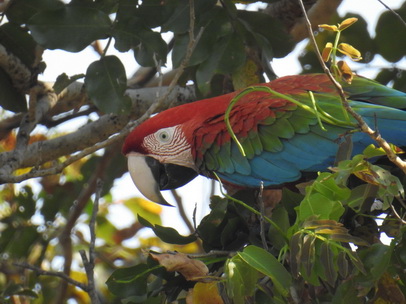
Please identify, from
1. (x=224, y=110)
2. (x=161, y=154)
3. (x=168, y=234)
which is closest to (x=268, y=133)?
(x=224, y=110)

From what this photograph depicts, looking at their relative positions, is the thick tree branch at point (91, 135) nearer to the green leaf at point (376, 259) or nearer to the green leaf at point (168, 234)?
the green leaf at point (168, 234)

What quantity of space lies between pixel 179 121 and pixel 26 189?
90 cm

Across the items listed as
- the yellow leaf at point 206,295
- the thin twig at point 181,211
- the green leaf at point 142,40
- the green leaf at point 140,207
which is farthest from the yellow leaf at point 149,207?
the yellow leaf at point 206,295

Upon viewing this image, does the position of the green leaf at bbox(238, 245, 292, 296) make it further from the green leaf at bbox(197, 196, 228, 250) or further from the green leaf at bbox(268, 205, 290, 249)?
the green leaf at bbox(197, 196, 228, 250)

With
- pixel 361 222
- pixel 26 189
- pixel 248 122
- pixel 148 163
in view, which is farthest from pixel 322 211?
pixel 26 189

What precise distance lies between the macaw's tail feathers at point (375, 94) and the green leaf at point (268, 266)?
2.73 ft

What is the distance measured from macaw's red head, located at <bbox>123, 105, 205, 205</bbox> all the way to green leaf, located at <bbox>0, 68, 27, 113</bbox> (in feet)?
1.08

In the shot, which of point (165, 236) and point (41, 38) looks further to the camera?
point (41, 38)

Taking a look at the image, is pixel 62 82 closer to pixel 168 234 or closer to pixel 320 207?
pixel 168 234

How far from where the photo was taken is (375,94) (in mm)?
1958

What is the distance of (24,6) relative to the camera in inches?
82.0

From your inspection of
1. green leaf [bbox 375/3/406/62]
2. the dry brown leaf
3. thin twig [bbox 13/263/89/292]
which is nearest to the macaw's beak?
thin twig [bbox 13/263/89/292]

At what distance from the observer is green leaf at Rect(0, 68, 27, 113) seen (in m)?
2.22

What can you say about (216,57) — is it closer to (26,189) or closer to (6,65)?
(6,65)
